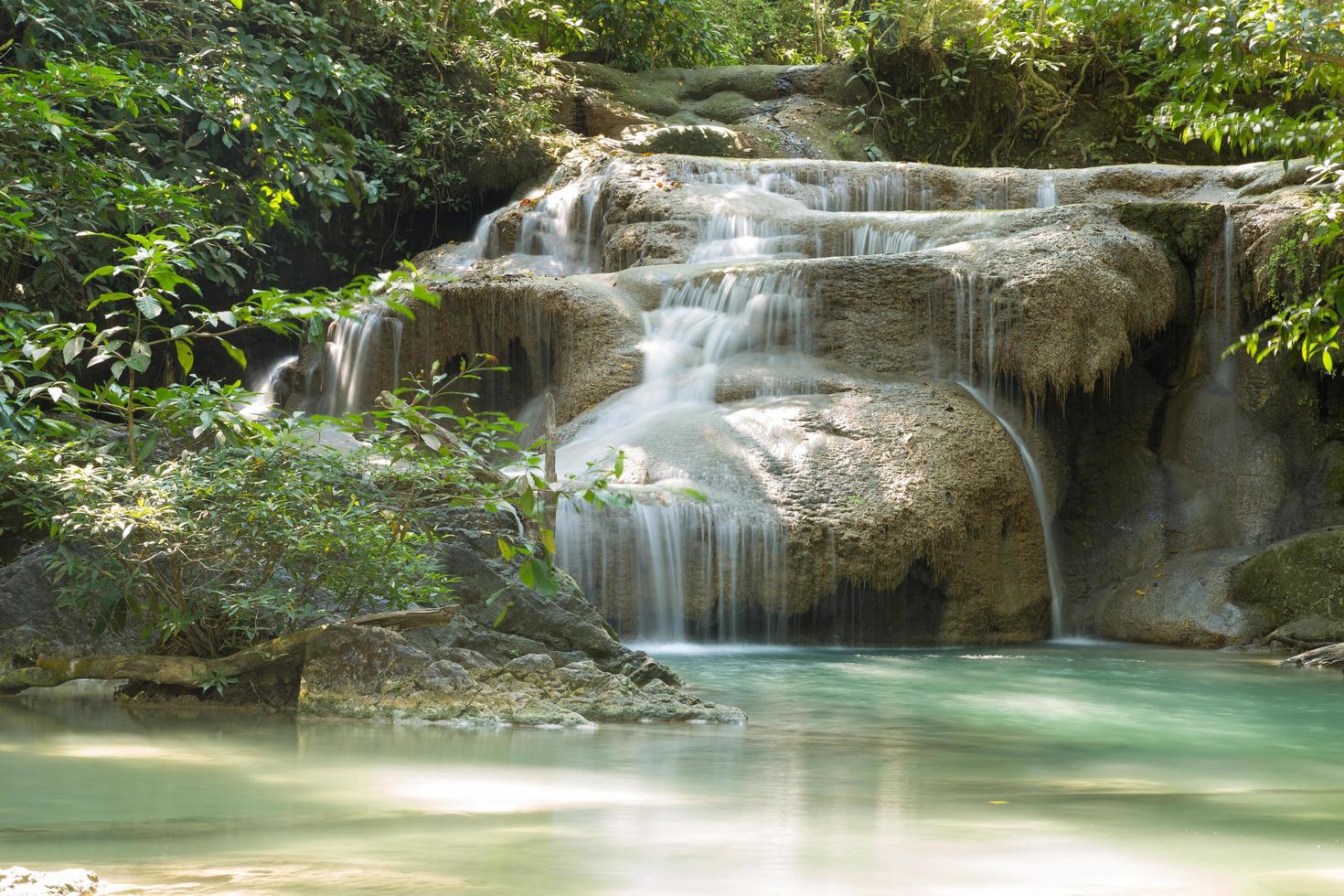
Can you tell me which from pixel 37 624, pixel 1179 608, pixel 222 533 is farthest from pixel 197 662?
pixel 1179 608

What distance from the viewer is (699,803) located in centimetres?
415

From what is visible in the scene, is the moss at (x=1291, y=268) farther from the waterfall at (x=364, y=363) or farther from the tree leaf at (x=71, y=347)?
the tree leaf at (x=71, y=347)

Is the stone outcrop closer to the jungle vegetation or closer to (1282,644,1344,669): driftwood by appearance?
the jungle vegetation

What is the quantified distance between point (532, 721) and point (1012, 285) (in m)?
7.35

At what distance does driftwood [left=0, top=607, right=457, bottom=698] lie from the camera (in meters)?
5.84

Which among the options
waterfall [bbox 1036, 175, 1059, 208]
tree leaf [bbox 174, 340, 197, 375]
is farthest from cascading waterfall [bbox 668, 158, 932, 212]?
tree leaf [bbox 174, 340, 197, 375]

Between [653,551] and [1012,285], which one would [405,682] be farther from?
[1012,285]

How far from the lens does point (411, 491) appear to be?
6.05m

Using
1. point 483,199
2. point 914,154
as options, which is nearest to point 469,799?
point 483,199

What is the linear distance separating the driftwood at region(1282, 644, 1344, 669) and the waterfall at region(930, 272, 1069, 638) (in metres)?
2.47

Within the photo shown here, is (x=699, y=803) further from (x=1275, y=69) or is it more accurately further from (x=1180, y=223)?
(x=1180, y=223)

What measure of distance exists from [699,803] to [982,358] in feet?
27.2

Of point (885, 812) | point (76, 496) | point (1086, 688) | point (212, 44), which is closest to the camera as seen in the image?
point (885, 812)

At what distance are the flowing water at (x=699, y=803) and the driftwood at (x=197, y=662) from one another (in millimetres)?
159
